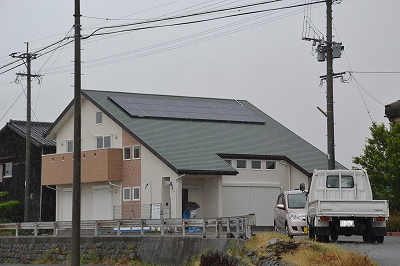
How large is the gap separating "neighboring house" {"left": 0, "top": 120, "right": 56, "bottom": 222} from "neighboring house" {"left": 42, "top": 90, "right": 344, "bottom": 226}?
11.2ft

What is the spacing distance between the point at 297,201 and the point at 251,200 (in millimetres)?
15508

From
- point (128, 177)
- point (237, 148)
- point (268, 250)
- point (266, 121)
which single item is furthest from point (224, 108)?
point (268, 250)

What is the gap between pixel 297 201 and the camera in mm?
28281

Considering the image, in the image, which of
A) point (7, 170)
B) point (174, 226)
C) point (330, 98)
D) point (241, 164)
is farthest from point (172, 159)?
point (7, 170)

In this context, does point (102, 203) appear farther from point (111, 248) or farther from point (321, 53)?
point (321, 53)

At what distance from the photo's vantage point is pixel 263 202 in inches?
1745

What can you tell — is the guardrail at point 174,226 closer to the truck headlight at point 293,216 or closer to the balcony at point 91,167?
the truck headlight at point 293,216

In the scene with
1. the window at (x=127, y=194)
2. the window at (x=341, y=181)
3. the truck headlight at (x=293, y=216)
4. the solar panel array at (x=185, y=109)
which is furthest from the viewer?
the solar panel array at (x=185, y=109)

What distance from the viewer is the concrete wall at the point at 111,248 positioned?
25.1 m

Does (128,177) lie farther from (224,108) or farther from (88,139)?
(224,108)

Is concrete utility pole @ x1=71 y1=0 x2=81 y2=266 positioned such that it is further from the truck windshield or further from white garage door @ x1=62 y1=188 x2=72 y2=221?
white garage door @ x1=62 y1=188 x2=72 y2=221

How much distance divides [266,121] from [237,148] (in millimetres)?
7263

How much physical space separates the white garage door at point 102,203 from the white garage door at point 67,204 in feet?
10.2

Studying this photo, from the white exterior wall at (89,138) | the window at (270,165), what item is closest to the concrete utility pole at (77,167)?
the white exterior wall at (89,138)
